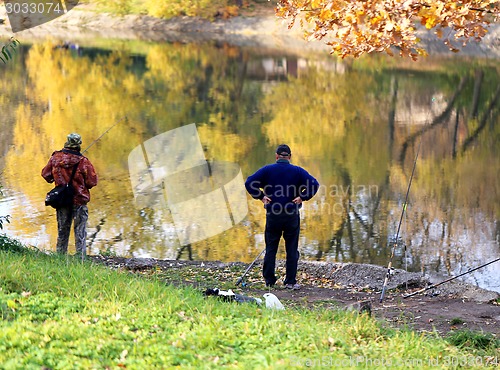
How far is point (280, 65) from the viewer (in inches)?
1793

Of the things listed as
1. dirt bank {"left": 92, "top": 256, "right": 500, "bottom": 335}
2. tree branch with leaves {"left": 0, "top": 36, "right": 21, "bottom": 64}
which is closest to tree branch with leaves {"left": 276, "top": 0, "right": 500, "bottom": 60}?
dirt bank {"left": 92, "top": 256, "right": 500, "bottom": 335}

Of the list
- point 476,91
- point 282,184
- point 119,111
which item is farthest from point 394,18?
point 476,91

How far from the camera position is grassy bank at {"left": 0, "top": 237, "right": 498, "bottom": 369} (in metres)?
5.55

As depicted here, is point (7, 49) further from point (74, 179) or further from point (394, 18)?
point (394, 18)

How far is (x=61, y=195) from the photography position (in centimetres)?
1046

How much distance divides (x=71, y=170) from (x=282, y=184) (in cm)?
288

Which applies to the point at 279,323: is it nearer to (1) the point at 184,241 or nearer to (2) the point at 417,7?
(2) the point at 417,7

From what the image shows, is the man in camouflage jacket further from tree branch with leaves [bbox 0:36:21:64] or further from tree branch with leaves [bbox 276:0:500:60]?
tree branch with leaves [bbox 276:0:500:60]

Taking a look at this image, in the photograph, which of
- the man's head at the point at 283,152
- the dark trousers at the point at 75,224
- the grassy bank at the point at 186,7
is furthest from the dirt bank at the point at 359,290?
the grassy bank at the point at 186,7

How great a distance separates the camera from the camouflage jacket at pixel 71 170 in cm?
1042

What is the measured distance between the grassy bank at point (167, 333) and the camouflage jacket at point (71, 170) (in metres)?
2.76

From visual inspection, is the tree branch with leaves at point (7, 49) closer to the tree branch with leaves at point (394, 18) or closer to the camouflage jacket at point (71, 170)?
the camouflage jacket at point (71, 170)

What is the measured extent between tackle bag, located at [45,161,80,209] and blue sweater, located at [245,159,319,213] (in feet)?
8.07

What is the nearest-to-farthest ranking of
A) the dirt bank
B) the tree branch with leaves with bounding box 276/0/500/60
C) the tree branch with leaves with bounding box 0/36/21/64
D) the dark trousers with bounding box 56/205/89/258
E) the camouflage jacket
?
1. the tree branch with leaves with bounding box 276/0/500/60
2. the dirt bank
3. the tree branch with leaves with bounding box 0/36/21/64
4. the camouflage jacket
5. the dark trousers with bounding box 56/205/89/258
